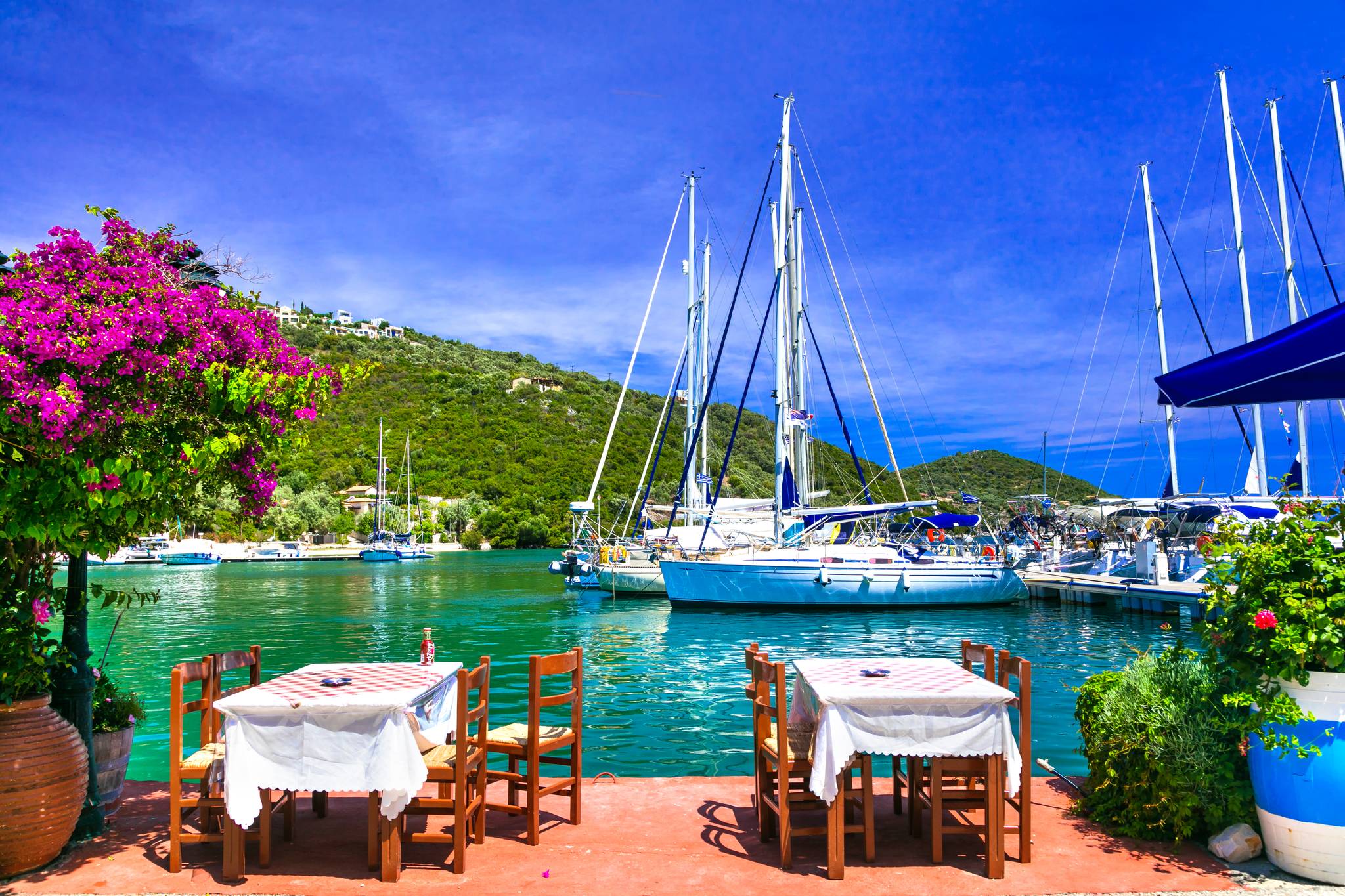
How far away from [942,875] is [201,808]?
3949mm

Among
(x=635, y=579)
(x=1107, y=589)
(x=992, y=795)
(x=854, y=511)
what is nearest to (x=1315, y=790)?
(x=992, y=795)

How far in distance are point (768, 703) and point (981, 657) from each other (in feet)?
4.88

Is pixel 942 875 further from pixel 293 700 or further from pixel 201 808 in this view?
pixel 201 808

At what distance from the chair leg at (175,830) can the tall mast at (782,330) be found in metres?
23.1

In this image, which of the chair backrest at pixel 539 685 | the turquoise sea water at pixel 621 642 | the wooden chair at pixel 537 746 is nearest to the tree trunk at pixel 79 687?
the wooden chair at pixel 537 746

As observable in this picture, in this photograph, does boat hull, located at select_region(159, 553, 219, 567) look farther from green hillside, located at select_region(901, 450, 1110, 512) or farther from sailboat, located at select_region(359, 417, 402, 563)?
green hillside, located at select_region(901, 450, 1110, 512)

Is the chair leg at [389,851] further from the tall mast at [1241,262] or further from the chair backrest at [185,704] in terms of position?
the tall mast at [1241,262]

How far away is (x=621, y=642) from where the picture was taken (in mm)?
21562

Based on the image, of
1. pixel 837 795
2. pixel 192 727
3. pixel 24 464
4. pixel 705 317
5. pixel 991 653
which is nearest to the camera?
pixel 24 464

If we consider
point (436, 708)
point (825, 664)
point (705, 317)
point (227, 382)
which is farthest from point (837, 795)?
point (705, 317)

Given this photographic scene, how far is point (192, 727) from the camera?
11.6 meters

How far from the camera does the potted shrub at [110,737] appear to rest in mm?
5777

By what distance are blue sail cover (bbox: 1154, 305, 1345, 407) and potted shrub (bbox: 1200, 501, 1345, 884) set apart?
65 cm

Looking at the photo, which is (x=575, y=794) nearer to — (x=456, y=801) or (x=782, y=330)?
(x=456, y=801)
